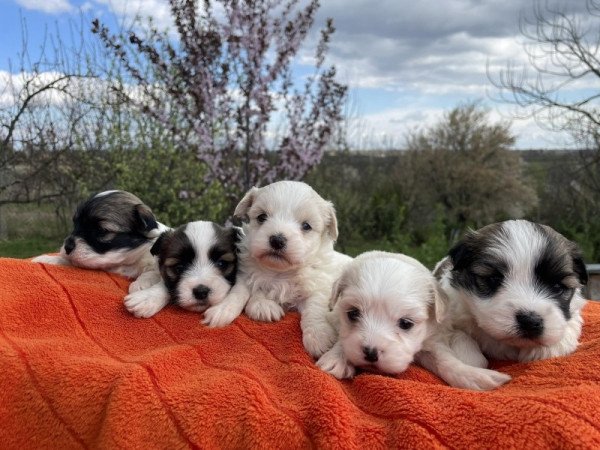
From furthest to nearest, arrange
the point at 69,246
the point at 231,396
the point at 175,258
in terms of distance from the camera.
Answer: the point at 69,246 < the point at 175,258 < the point at 231,396

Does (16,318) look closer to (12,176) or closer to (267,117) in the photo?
(267,117)

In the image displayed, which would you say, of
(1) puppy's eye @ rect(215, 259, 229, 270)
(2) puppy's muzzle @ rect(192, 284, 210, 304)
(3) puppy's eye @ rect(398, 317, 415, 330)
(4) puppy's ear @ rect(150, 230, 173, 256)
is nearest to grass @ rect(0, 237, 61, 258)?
(4) puppy's ear @ rect(150, 230, 173, 256)

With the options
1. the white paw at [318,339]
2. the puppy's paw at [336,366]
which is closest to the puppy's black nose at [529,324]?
the puppy's paw at [336,366]

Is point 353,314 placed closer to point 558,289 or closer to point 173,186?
point 558,289

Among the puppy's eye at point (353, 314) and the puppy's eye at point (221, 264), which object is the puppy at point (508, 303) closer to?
the puppy's eye at point (353, 314)

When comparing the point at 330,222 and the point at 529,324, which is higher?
the point at 330,222

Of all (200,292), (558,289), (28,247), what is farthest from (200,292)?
(28,247)
